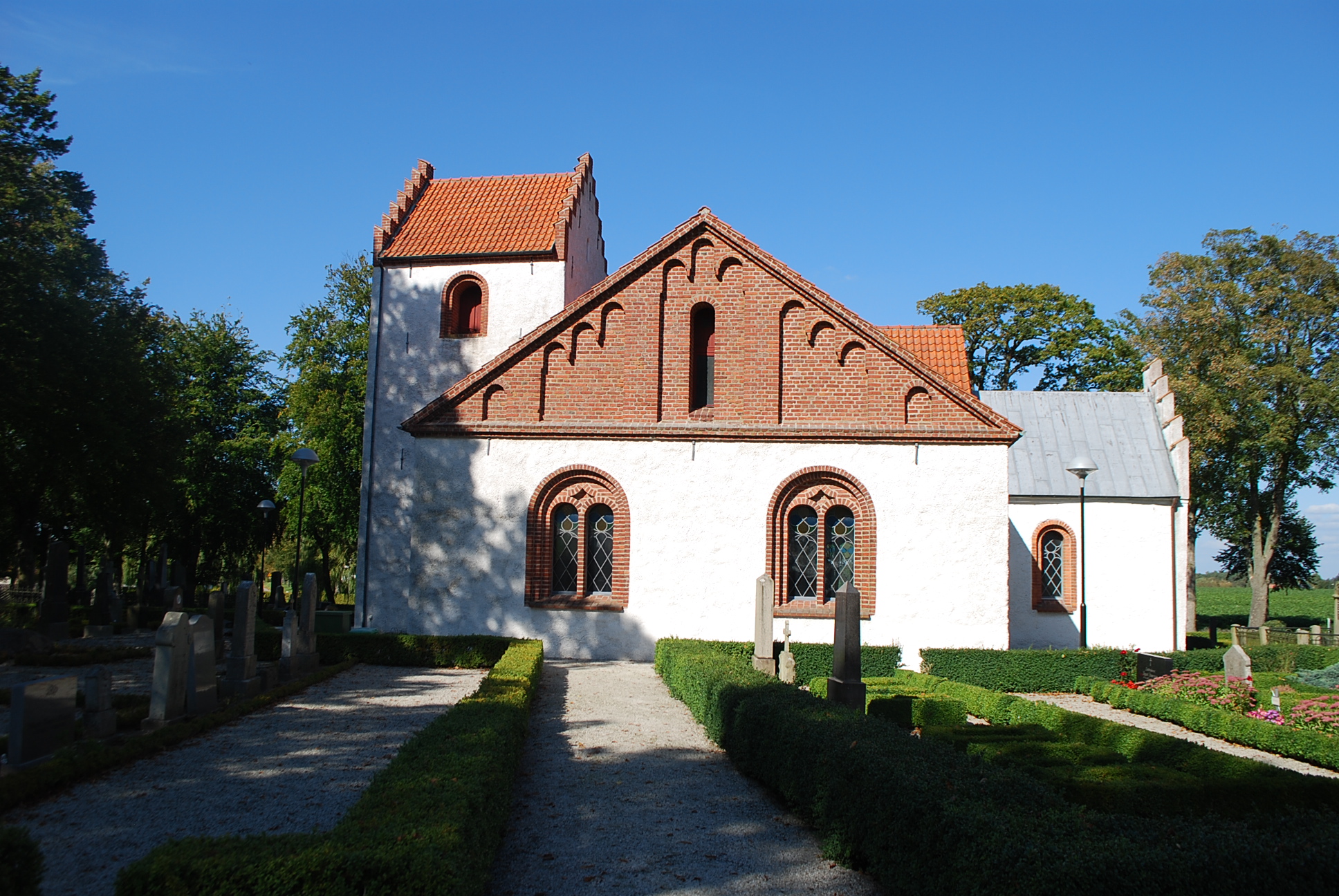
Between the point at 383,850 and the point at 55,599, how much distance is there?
19086 mm

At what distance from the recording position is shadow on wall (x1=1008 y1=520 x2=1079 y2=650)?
22.4 m

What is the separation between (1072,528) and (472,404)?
16.2m

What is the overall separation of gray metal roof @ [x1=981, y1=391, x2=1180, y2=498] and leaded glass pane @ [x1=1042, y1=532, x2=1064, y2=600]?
1251 millimetres

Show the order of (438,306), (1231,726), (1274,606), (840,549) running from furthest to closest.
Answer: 1. (1274,606)
2. (438,306)
3. (840,549)
4. (1231,726)

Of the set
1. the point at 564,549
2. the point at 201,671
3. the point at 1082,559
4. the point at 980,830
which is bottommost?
the point at 201,671

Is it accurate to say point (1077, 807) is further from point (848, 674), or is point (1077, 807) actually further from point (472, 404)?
point (472, 404)

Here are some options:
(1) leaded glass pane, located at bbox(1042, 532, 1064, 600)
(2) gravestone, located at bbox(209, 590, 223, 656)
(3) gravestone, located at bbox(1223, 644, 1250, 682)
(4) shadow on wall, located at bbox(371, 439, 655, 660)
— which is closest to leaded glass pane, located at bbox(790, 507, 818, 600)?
(4) shadow on wall, located at bbox(371, 439, 655, 660)

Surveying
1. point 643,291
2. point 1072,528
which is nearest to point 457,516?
point 643,291

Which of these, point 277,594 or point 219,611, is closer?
point 219,611

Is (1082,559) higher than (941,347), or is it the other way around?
(941,347)

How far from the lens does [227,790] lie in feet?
26.3

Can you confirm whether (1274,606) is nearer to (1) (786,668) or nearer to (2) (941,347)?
(2) (941,347)

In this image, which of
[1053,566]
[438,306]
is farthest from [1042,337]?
[438,306]

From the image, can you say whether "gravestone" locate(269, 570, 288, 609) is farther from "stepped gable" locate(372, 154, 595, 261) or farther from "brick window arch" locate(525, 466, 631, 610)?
"brick window arch" locate(525, 466, 631, 610)
